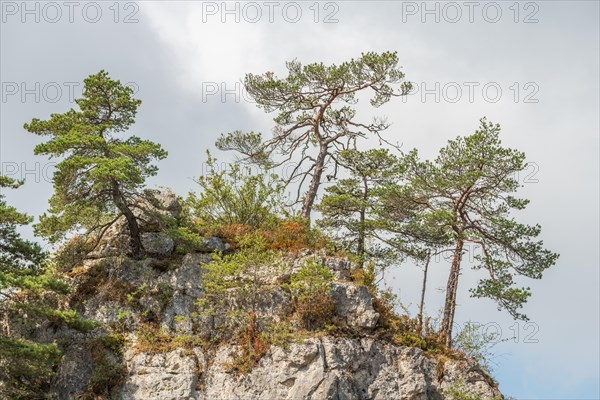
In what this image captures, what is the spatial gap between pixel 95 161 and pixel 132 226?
3.47 meters

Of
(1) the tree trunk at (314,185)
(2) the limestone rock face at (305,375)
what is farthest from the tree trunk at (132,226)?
(1) the tree trunk at (314,185)

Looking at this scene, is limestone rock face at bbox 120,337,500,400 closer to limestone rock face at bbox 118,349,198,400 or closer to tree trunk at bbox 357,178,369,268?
limestone rock face at bbox 118,349,198,400

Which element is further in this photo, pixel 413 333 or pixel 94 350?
pixel 413 333

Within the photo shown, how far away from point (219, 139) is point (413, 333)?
527 inches

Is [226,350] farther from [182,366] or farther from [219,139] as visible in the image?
[219,139]

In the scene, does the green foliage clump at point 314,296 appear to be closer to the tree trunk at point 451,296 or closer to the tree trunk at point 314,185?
the tree trunk at point 451,296

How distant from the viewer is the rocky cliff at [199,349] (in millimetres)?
20547

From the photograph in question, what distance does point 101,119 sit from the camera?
945 inches

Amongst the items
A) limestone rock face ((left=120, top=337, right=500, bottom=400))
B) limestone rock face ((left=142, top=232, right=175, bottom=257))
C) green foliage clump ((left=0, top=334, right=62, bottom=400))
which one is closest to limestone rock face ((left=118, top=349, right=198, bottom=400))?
limestone rock face ((left=120, top=337, right=500, bottom=400))

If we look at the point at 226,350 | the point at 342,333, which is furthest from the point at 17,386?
the point at 342,333

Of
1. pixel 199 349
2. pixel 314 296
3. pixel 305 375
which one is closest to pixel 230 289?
pixel 199 349

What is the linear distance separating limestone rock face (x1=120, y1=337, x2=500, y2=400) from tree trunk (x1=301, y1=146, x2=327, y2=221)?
915 cm

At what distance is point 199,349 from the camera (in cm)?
2159

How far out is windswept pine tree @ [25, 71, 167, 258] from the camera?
2197 centimetres
